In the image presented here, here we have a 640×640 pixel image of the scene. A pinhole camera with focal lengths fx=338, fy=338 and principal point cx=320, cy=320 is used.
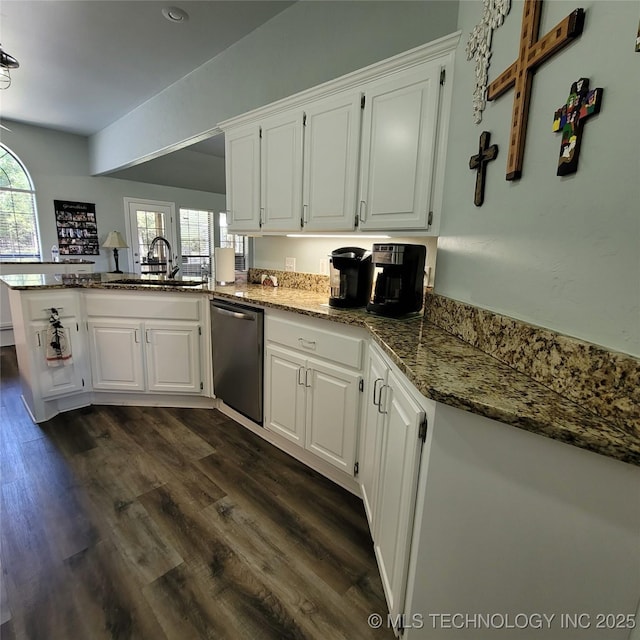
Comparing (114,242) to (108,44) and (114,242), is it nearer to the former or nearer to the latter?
(114,242)

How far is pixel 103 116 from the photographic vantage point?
169 inches

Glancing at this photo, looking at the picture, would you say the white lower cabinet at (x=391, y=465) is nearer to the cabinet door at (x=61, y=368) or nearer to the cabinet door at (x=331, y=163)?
the cabinet door at (x=331, y=163)

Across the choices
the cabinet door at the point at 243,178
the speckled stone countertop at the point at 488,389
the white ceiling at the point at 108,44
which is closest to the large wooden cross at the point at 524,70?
the speckled stone countertop at the point at 488,389

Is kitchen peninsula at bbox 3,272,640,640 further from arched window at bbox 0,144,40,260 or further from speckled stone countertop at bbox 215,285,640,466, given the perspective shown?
arched window at bbox 0,144,40,260

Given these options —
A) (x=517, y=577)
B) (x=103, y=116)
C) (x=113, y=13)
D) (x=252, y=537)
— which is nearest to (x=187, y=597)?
(x=252, y=537)

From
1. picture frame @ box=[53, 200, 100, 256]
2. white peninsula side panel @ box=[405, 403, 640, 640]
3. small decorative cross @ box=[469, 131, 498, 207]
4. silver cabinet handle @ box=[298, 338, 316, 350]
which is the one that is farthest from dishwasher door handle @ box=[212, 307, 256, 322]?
picture frame @ box=[53, 200, 100, 256]

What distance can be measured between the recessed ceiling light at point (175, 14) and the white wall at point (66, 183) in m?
3.79

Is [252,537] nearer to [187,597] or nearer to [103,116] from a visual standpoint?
[187,597]

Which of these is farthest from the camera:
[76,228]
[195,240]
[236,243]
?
[236,243]

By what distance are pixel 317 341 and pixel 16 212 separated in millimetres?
5452

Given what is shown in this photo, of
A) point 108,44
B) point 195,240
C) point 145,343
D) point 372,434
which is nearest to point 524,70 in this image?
point 372,434

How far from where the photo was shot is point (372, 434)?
1.49 meters

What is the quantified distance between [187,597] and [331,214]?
1.92 m

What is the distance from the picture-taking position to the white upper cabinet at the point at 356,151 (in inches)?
63.2
